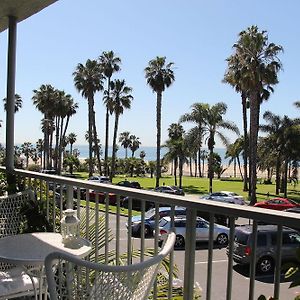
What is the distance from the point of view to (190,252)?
1826mm

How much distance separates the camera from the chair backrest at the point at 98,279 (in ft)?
4.28

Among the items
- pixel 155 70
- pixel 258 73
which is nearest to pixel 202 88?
pixel 155 70

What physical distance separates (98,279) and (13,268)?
130 cm

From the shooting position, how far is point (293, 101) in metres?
29.0

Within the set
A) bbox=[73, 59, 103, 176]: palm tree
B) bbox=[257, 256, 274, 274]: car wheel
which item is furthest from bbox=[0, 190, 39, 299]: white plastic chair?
bbox=[73, 59, 103, 176]: palm tree

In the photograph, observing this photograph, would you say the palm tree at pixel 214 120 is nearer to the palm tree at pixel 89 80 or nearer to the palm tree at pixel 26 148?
the palm tree at pixel 89 80

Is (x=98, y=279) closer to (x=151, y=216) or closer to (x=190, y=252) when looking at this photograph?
(x=190, y=252)

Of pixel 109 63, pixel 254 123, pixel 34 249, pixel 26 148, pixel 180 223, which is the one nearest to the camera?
pixel 34 249

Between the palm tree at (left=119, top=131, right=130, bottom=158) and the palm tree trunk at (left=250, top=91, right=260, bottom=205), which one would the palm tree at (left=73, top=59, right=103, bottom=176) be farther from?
the palm tree at (left=119, top=131, right=130, bottom=158)

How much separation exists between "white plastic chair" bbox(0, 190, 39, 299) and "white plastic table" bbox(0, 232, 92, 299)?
0.35ft

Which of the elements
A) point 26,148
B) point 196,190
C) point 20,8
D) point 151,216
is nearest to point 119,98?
point 196,190

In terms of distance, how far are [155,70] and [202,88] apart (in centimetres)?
4347

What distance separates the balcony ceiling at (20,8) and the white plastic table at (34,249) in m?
2.12

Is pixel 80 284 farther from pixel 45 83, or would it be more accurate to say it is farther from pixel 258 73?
pixel 45 83
